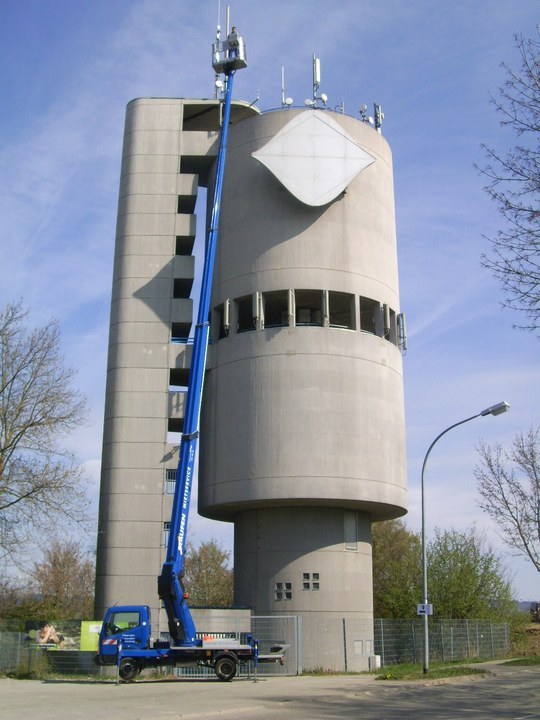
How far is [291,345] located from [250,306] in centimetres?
355

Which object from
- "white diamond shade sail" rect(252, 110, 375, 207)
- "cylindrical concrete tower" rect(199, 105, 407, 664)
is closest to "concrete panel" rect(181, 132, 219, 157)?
"cylindrical concrete tower" rect(199, 105, 407, 664)

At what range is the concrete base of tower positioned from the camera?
110ft

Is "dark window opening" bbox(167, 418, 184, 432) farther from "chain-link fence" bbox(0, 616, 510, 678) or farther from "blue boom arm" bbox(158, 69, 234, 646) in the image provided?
"chain-link fence" bbox(0, 616, 510, 678)

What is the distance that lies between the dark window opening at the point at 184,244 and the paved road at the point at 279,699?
20.0 m

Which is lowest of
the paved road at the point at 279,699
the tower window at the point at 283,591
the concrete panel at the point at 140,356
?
the paved road at the point at 279,699

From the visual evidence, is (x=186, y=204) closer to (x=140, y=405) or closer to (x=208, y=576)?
(x=140, y=405)

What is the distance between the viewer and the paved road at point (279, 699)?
17812 mm

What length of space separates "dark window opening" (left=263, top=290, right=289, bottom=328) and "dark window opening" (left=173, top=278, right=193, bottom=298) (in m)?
3.97

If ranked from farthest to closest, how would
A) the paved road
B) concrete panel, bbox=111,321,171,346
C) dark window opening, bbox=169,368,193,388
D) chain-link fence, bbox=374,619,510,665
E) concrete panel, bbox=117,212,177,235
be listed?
concrete panel, bbox=117,212,177,235
dark window opening, bbox=169,368,193,388
concrete panel, bbox=111,321,171,346
chain-link fence, bbox=374,619,510,665
the paved road

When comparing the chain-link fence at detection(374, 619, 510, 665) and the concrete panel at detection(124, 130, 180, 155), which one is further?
the concrete panel at detection(124, 130, 180, 155)

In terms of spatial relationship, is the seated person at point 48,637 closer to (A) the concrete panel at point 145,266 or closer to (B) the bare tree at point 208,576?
(A) the concrete panel at point 145,266

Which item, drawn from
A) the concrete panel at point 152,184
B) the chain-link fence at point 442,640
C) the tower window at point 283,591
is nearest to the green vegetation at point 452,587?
the chain-link fence at point 442,640

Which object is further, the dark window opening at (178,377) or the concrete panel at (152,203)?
the concrete panel at (152,203)

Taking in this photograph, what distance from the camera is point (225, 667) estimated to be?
90.0 ft
